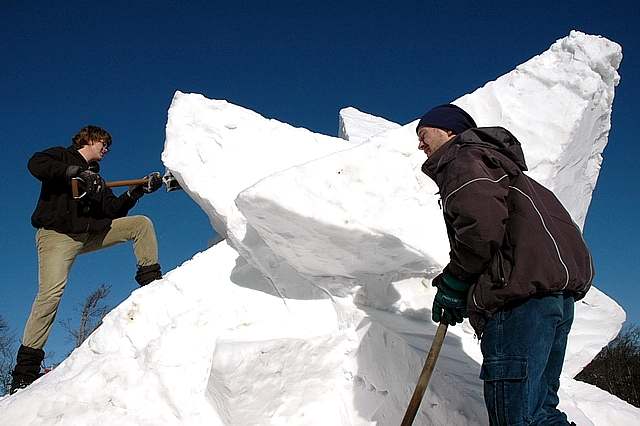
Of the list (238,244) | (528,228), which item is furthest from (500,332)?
(238,244)

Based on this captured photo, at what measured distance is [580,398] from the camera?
143 inches

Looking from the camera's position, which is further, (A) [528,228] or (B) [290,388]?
(B) [290,388]

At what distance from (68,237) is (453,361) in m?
3.10

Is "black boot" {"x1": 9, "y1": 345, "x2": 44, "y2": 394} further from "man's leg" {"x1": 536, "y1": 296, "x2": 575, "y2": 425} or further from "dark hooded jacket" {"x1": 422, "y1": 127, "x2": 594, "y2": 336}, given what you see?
"man's leg" {"x1": 536, "y1": 296, "x2": 575, "y2": 425}

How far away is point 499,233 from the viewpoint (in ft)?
6.53

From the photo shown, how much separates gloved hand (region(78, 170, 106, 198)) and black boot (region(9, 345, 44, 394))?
4.16ft

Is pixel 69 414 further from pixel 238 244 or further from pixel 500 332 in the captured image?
pixel 500 332

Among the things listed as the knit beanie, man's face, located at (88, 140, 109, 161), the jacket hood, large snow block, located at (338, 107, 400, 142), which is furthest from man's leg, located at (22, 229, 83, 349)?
the jacket hood

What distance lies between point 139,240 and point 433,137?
3112mm

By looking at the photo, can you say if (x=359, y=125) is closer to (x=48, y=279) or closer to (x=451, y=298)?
(x=48, y=279)

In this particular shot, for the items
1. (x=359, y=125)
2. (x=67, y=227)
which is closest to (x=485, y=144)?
(x=67, y=227)

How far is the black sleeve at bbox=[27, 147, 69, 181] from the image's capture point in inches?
164

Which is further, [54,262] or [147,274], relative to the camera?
[147,274]

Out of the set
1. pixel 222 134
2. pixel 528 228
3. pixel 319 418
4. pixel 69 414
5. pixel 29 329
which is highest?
pixel 222 134
